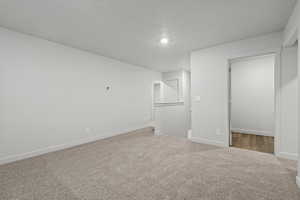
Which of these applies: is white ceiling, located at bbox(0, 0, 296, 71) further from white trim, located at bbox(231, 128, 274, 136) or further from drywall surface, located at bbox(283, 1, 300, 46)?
white trim, located at bbox(231, 128, 274, 136)

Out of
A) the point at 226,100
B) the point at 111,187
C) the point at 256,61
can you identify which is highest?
the point at 256,61

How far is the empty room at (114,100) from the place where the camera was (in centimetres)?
179

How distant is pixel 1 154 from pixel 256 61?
22.8ft

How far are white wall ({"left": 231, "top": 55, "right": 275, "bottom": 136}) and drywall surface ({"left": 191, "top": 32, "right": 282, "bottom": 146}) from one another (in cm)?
131

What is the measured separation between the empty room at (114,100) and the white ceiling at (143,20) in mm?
20

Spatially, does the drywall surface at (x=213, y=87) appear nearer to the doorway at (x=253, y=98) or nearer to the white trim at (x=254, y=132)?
the doorway at (x=253, y=98)

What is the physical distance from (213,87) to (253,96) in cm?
230

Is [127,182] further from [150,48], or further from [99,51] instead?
[99,51]

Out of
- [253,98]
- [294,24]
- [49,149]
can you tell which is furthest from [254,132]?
[49,149]

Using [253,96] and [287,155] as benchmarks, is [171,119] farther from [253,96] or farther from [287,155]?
[253,96]

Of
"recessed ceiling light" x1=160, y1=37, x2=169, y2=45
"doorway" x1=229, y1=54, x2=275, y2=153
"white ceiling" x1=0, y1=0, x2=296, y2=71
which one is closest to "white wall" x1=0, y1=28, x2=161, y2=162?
"white ceiling" x1=0, y1=0, x2=296, y2=71

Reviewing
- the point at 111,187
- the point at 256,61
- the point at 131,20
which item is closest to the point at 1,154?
the point at 111,187

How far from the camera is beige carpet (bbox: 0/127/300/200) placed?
1579 millimetres

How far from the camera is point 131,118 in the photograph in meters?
5.05
